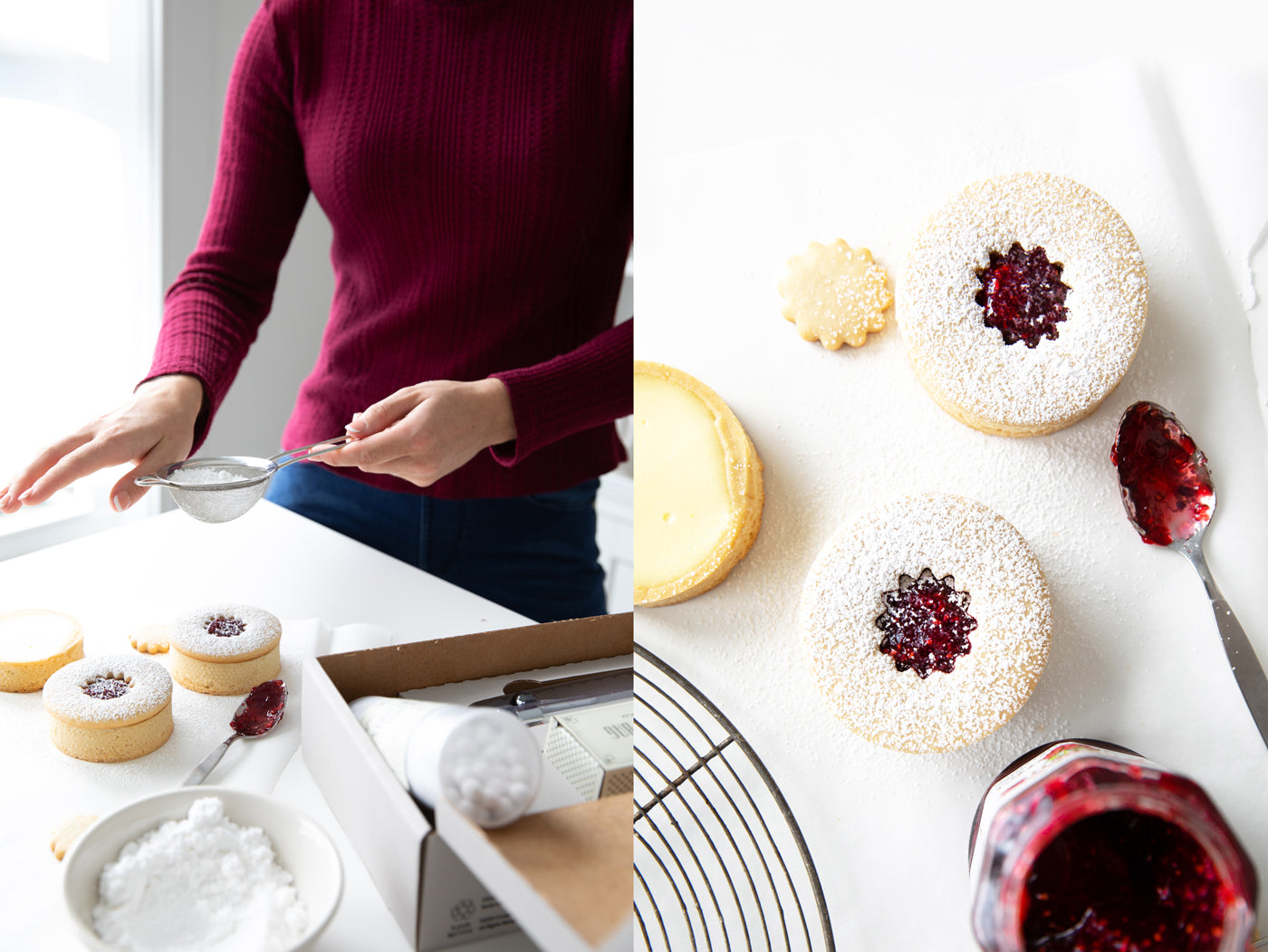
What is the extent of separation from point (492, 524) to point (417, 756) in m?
0.59

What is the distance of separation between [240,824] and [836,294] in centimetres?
47

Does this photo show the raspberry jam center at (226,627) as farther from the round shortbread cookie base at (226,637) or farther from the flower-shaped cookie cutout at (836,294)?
the flower-shaped cookie cutout at (836,294)

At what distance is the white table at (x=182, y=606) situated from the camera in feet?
1.41

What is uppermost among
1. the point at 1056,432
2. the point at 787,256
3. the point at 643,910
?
the point at 787,256

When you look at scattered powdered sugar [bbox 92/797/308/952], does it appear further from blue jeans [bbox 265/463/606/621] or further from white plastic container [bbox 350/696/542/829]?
blue jeans [bbox 265/463/606/621]

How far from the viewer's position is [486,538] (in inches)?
36.6

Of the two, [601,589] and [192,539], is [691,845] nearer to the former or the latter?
[601,589]

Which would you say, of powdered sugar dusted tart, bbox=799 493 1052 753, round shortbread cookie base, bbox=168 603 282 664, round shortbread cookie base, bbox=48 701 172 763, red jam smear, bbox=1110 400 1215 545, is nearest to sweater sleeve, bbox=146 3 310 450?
round shortbread cookie base, bbox=168 603 282 664

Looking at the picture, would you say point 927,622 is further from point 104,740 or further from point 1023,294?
point 104,740

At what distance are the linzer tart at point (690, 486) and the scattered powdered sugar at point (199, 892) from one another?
268 millimetres

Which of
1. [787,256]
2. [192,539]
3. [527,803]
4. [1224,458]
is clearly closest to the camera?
[527,803]

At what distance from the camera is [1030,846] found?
269mm

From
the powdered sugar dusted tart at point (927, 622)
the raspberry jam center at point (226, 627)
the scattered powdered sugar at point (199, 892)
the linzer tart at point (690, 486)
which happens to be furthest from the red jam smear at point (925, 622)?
the raspberry jam center at point (226, 627)

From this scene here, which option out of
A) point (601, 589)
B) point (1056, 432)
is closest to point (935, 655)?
point (1056, 432)
